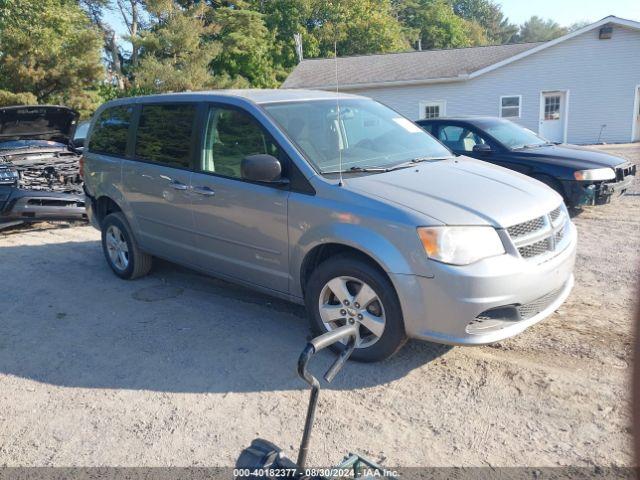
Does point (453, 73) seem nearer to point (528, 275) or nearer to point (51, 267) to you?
point (51, 267)

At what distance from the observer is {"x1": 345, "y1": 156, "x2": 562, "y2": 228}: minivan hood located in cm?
358

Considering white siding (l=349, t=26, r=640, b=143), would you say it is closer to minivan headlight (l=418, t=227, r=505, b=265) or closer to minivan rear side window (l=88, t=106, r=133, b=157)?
minivan rear side window (l=88, t=106, r=133, b=157)

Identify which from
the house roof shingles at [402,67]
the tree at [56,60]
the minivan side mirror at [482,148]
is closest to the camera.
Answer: the minivan side mirror at [482,148]

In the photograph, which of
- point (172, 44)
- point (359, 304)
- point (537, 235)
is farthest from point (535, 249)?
point (172, 44)

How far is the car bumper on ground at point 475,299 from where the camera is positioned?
3.42 metres

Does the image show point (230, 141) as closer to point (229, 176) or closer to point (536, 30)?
point (229, 176)

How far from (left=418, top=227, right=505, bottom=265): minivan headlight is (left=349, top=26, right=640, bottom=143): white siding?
20914mm

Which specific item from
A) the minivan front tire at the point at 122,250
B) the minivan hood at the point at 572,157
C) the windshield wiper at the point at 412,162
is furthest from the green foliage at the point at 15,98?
the windshield wiper at the point at 412,162

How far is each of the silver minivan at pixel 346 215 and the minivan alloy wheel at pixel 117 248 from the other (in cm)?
28

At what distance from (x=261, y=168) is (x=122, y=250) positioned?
2.73m

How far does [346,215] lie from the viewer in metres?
3.82

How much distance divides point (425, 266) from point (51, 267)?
499cm

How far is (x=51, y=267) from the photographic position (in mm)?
6762

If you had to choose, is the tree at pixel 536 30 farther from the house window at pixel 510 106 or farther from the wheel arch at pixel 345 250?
the wheel arch at pixel 345 250
